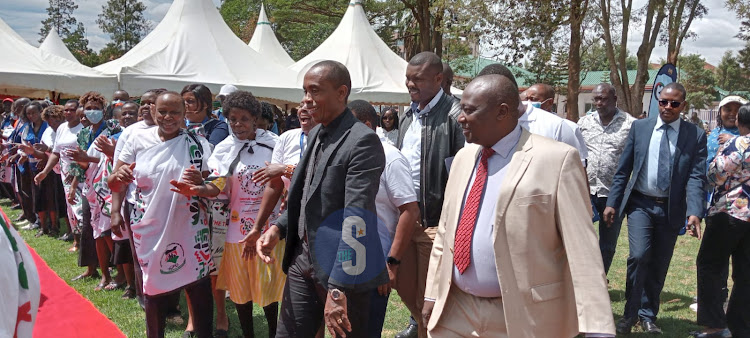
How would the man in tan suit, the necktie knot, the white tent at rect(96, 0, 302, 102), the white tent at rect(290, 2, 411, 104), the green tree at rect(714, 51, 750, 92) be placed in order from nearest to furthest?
the man in tan suit
the necktie knot
the white tent at rect(96, 0, 302, 102)
the white tent at rect(290, 2, 411, 104)
the green tree at rect(714, 51, 750, 92)

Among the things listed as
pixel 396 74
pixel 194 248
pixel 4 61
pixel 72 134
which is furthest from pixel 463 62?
pixel 194 248

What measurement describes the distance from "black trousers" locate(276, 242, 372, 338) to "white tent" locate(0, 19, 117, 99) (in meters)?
10.7

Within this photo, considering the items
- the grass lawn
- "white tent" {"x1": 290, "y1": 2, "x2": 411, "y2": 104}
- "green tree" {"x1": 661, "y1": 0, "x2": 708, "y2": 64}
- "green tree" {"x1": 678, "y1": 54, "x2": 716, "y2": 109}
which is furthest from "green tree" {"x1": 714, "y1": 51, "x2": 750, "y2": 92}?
the grass lawn

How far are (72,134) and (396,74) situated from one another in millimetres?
11023

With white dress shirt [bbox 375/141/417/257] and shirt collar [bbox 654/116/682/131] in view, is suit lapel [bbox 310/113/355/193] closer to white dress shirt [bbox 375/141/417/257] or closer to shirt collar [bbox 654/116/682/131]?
white dress shirt [bbox 375/141/417/257]

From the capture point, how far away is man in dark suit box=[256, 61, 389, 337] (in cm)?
283

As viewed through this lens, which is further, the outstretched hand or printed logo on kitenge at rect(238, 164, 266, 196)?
printed logo on kitenge at rect(238, 164, 266, 196)

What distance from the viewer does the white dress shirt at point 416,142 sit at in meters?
4.13

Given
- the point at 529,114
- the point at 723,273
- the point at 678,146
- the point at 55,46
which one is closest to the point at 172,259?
the point at 529,114

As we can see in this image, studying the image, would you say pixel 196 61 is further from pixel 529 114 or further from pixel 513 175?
pixel 513 175

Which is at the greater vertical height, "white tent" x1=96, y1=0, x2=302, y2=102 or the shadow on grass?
"white tent" x1=96, y1=0, x2=302, y2=102

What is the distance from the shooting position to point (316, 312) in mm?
3137

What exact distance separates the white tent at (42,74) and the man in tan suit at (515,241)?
450 inches

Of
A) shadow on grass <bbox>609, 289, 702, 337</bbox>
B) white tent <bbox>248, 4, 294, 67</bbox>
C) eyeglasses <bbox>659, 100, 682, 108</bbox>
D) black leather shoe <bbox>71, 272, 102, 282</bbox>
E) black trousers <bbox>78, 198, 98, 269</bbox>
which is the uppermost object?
white tent <bbox>248, 4, 294, 67</bbox>
